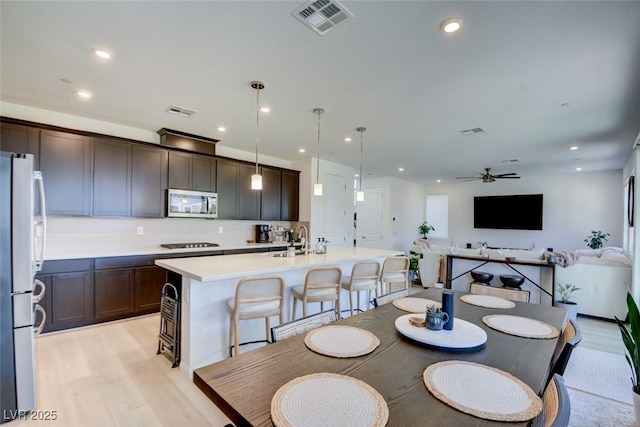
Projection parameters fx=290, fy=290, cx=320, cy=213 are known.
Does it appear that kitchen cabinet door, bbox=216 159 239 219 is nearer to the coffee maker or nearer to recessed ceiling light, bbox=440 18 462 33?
the coffee maker

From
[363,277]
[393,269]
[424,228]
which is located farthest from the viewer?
[424,228]

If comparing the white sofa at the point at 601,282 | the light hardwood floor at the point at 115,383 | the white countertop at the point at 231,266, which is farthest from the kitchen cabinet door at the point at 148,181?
the white sofa at the point at 601,282

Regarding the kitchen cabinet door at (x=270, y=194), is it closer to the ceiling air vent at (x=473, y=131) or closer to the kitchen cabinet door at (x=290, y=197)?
the kitchen cabinet door at (x=290, y=197)

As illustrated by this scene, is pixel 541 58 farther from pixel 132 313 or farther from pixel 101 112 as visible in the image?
pixel 132 313

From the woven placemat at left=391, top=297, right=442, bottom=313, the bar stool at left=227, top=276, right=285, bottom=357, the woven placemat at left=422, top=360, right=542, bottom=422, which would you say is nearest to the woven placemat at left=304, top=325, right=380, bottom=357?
the woven placemat at left=422, top=360, right=542, bottom=422

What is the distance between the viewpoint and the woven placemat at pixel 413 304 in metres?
1.95

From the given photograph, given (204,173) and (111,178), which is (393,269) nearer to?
(204,173)

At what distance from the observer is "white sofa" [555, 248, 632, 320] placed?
4141mm

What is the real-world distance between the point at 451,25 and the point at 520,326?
1.95 meters

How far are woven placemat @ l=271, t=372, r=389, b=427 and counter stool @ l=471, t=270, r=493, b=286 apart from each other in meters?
4.46

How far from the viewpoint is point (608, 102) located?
10.2 feet

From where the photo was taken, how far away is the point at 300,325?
1.65 metres

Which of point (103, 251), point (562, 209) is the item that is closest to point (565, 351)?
point (103, 251)

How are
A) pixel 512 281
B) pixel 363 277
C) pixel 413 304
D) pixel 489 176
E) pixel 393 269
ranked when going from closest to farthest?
1. pixel 413 304
2. pixel 363 277
3. pixel 393 269
4. pixel 512 281
5. pixel 489 176
